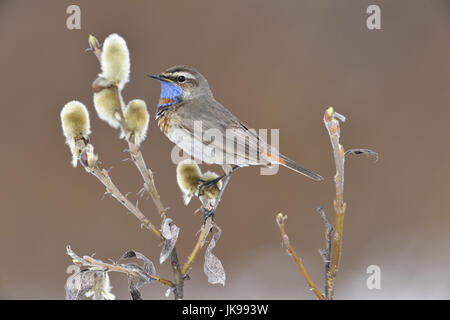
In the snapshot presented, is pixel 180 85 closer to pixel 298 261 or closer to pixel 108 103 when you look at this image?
pixel 108 103

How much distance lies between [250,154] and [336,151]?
84cm

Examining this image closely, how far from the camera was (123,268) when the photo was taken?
1038mm

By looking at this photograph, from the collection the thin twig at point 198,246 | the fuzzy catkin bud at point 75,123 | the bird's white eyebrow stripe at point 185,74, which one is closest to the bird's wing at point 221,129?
the bird's white eyebrow stripe at point 185,74

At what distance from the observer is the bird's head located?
5.62ft

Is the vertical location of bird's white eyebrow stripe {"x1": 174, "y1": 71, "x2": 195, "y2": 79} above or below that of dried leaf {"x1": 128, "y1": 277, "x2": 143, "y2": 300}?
above

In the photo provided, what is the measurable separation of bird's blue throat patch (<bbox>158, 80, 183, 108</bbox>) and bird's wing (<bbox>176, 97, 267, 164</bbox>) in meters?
0.04

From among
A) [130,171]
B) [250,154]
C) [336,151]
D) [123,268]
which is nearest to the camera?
[336,151]

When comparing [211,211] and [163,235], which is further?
[211,211]

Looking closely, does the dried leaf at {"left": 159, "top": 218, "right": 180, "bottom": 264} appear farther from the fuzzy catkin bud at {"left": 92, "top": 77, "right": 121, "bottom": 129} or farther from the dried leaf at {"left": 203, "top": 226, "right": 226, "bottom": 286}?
the fuzzy catkin bud at {"left": 92, "top": 77, "right": 121, "bottom": 129}

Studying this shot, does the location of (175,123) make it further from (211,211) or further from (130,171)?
(130,171)

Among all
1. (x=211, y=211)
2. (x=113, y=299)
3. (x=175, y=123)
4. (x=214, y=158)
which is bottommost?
(x=113, y=299)

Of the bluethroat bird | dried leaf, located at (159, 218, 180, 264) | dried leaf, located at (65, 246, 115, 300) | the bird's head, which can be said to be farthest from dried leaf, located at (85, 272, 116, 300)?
the bird's head

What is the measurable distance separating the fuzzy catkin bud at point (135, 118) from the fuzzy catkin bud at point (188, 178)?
0.20 meters

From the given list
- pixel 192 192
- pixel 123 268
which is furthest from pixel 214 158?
pixel 123 268
